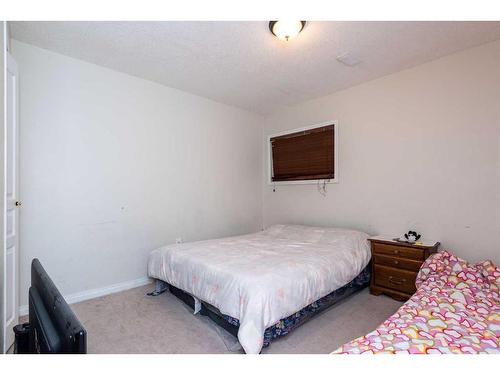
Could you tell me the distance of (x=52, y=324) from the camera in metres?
0.69

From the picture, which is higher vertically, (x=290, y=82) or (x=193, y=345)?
(x=290, y=82)

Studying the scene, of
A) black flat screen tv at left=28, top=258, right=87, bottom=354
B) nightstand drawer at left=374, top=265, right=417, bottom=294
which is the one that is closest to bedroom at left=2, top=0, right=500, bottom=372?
nightstand drawer at left=374, top=265, right=417, bottom=294

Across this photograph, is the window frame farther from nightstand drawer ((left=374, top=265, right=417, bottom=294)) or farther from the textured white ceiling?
nightstand drawer ((left=374, top=265, right=417, bottom=294))

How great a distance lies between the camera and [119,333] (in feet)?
6.62

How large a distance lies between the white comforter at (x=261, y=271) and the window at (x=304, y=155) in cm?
98

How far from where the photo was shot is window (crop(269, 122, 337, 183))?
11.8ft

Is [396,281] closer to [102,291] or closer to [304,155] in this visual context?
[304,155]

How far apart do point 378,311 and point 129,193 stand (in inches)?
115

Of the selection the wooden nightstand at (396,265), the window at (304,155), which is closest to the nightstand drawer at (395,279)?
the wooden nightstand at (396,265)

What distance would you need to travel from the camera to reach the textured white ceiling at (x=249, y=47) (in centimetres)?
214

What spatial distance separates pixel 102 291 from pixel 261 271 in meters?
1.94
